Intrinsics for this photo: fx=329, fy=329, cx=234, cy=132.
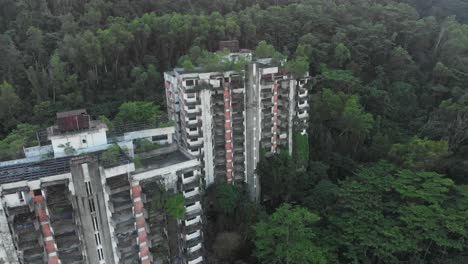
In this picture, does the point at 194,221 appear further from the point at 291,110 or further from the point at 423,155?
the point at 423,155

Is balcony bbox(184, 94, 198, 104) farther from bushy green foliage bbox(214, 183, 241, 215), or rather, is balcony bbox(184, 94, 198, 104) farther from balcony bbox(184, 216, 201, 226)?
balcony bbox(184, 216, 201, 226)

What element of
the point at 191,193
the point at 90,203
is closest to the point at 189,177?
the point at 191,193

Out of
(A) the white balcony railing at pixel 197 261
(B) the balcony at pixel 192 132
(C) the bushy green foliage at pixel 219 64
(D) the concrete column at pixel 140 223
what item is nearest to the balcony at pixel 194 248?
(A) the white balcony railing at pixel 197 261

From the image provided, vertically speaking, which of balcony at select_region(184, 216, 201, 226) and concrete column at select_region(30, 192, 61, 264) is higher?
concrete column at select_region(30, 192, 61, 264)

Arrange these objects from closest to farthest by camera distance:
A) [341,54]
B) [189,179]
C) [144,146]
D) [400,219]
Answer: [144,146] → [189,179] → [400,219] → [341,54]

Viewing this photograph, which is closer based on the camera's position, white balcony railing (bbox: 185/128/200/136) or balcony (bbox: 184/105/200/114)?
balcony (bbox: 184/105/200/114)

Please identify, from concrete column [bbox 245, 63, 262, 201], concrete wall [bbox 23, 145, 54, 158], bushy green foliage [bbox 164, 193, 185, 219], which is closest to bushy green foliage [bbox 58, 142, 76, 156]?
concrete wall [bbox 23, 145, 54, 158]

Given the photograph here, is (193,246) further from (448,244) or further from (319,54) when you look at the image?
(319,54)
